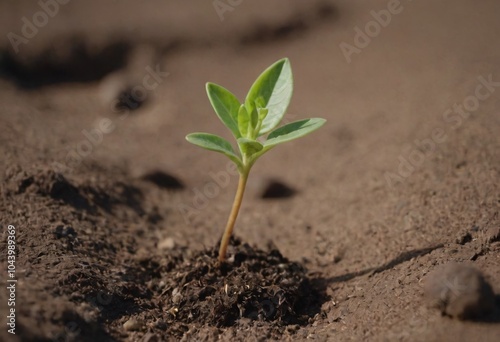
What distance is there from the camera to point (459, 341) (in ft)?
4.89

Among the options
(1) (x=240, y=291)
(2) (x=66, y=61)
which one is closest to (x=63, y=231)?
(1) (x=240, y=291)

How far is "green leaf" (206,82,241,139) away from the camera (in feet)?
6.36

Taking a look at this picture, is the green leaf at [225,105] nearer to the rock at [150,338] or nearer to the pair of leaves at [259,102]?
the pair of leaves at [259,102]

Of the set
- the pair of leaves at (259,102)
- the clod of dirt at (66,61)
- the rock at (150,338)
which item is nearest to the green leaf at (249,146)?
the pair of leaves at (259,102)

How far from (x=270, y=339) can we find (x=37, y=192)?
1.23 meters

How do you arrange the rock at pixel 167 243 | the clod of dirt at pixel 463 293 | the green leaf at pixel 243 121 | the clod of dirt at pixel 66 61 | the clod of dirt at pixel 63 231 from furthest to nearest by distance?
the clod of dirt at pixel 66 61 < the rock at pixel 167 243 < the clod of dirt at pixel 63 231 < the green leaf at pixel 243 121 < the clod of dirt at pixel 463 293

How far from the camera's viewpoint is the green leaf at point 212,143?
5.70ft

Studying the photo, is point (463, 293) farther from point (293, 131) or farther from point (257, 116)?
point (257, 116)

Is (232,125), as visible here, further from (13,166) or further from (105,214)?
(13,166)

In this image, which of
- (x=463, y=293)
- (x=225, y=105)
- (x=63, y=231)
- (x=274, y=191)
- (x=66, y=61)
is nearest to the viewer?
(x=463, y=293)

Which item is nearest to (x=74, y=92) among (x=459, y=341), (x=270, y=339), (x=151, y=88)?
(x=151, y=88)

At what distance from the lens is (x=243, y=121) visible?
1920mm

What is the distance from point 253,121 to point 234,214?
355mm

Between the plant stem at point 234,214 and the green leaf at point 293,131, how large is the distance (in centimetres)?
16
